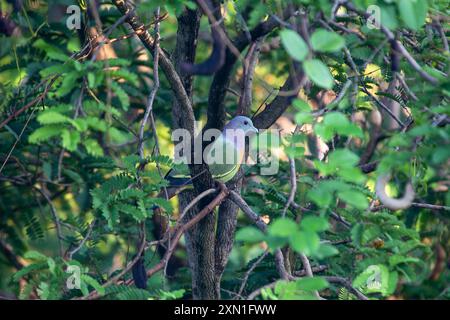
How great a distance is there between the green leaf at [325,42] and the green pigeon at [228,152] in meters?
2.08

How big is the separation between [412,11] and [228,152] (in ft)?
8.77

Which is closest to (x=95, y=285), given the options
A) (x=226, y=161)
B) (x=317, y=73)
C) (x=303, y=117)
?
(x=303, y=117)

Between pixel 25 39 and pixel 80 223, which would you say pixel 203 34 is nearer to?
pixel 25 39

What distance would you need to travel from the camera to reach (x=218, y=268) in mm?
5117

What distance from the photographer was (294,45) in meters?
3.04

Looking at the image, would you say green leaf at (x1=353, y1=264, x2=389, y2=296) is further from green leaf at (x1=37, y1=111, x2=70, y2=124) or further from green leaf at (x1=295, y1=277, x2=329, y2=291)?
green leaf at (x1=37, y1=111, x2=70, y2=124)

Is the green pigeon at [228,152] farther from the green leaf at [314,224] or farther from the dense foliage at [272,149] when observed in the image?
the green leaf at [314,224]

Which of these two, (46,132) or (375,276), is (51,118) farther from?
(375,276)

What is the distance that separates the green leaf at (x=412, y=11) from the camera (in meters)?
3.26

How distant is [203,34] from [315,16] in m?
4.18

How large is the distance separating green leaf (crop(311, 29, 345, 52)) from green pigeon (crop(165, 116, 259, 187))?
2078mm

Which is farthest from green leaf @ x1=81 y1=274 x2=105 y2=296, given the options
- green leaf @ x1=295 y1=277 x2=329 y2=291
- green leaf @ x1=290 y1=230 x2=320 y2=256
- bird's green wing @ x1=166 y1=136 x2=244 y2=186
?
bird's green wing @ x1=166 y1=136 x2=244 y2=186

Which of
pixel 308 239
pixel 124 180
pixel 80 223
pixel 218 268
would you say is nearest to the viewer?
pixel 308 239
